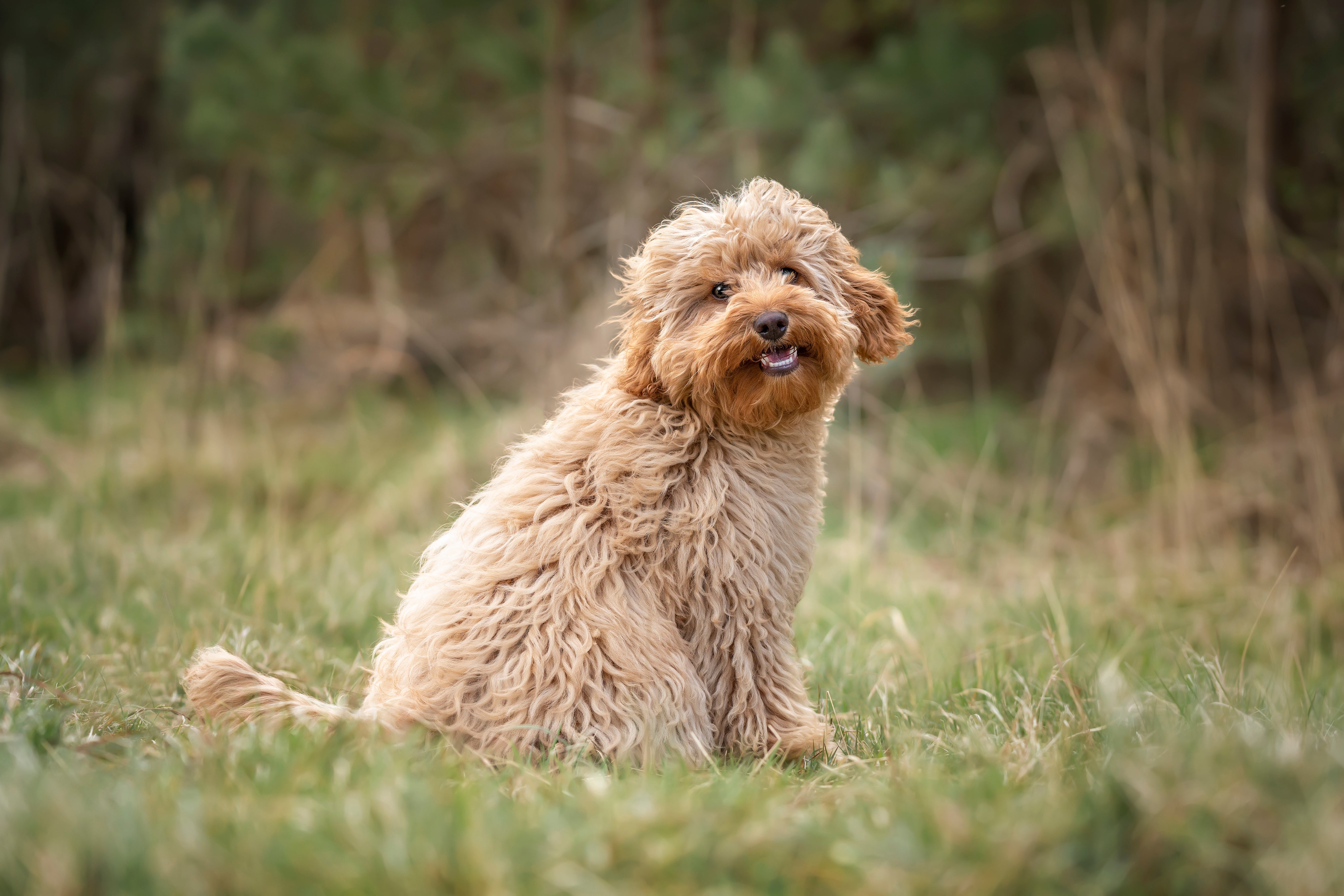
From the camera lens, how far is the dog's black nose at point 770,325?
110 inches

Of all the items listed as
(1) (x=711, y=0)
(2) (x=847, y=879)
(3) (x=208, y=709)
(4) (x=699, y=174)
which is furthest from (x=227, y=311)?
(2) (x=847, y=879)

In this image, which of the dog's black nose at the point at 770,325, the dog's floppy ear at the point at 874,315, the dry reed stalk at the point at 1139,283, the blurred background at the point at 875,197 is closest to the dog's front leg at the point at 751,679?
the dog's black nose at the point at 770,325

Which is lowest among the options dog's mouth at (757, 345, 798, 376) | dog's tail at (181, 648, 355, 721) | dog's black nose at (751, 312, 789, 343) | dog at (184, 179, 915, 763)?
dog's tail at (181, 648, 355, 721)

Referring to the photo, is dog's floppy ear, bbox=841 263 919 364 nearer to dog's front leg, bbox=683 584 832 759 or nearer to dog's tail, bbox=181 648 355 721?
dog's front leg, bbox=683 584 832 759

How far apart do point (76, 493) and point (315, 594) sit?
239 cm

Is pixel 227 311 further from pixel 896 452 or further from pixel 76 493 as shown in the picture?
pixel 896 452

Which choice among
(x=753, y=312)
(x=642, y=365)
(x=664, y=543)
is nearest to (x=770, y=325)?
(x=753, y=312)

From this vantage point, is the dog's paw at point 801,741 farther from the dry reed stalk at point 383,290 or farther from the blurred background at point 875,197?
the dry reed stalk at point 383,290

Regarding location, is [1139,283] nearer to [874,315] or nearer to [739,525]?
[874,315]

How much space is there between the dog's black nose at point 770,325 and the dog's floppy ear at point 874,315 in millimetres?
408

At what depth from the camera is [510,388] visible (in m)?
8.73

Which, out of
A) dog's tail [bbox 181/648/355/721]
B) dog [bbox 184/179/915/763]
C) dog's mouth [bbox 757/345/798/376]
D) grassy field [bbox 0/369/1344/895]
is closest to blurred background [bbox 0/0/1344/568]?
grassy field [bbox 0/369/1344/895]

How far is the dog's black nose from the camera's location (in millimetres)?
2805

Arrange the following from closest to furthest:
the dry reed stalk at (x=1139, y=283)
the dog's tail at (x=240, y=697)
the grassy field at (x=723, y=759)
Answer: the grassy field at (x=723, y=759), the dog's tail at (x=240, y=697), the dry reed stalk at (x=1139, y=283)
